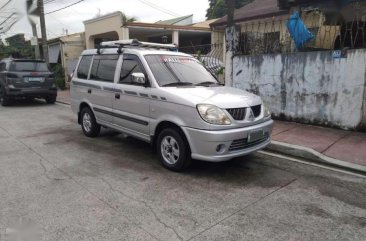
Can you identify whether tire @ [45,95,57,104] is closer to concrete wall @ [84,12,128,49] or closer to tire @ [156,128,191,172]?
concrete wall @ [84,12,128,49]

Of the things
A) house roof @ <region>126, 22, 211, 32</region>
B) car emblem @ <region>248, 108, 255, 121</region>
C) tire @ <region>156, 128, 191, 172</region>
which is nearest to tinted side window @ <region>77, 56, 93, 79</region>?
tire @ <region>156, 128, 191, 172</region>

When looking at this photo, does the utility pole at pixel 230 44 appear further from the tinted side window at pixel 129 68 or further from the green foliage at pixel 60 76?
the green foliage at pixel 60 76

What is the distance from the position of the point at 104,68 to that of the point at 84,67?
915 mm

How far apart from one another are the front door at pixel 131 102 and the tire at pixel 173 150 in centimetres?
45

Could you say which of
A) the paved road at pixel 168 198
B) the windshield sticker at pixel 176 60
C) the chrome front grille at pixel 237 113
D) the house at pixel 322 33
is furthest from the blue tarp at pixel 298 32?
the chrome front grille at pixel 237 113

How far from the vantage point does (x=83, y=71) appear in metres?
7.13

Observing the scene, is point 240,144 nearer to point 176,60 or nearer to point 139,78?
point 139,78

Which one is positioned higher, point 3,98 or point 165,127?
point 165,127

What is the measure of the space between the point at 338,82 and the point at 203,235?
5.27 metres

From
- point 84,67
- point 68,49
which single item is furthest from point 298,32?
point 68,49

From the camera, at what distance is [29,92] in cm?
1230

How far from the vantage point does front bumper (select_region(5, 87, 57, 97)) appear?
12.1 metres

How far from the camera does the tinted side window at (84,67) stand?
275 inches

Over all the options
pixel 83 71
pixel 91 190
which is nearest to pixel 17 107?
pixel 83 71
